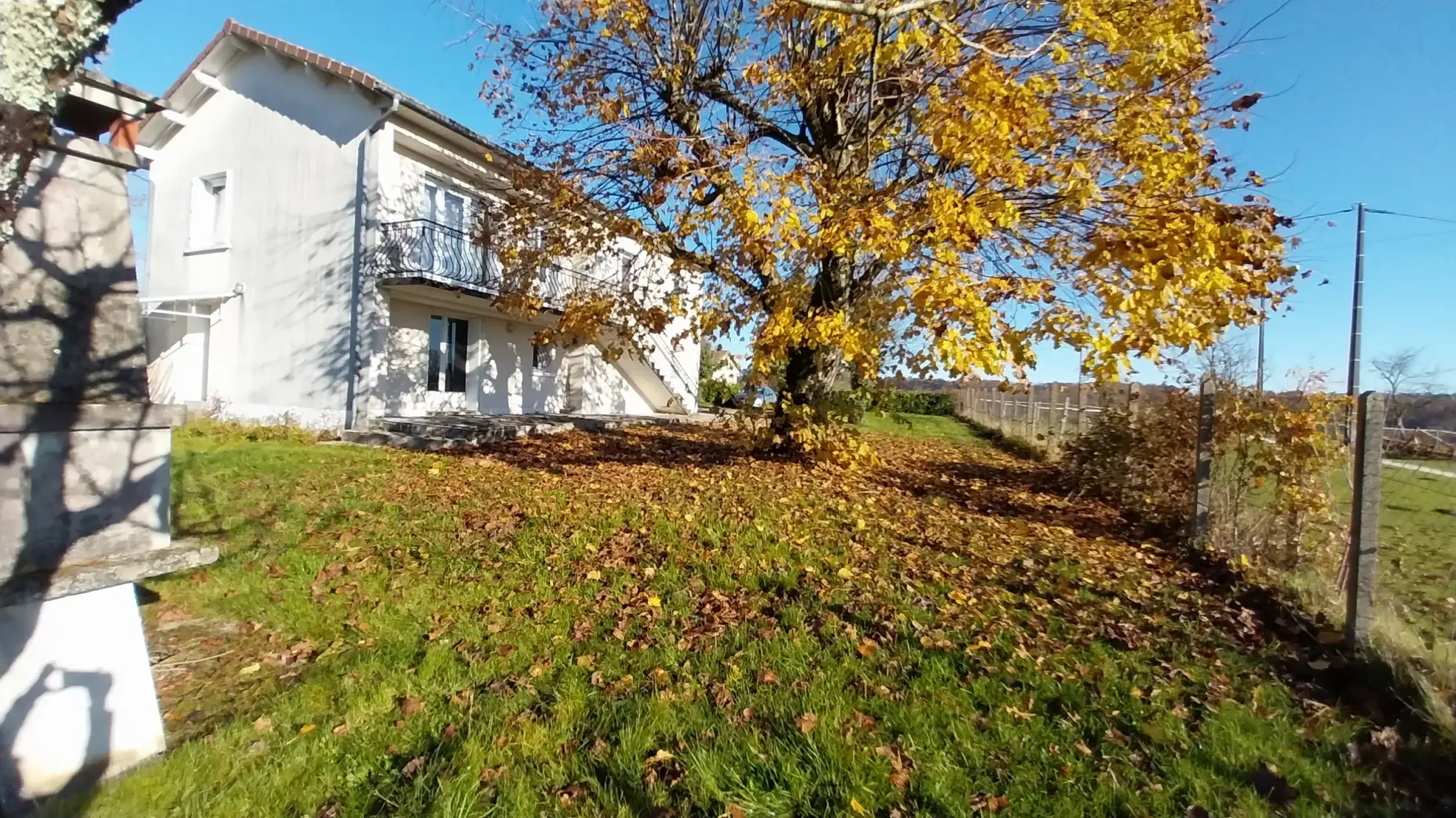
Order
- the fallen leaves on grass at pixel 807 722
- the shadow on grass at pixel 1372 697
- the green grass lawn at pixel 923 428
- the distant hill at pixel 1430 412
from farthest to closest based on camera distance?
the green grass lawn at pixel 923 428, the distant hill at pixel 1430 412, the fallen leaves on grass at pixel 807 722, the shadow on grass at pixel 1372 697

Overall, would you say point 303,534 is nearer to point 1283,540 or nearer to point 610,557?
point 610,557

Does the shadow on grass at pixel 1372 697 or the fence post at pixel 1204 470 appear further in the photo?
the fence post at pixel 1204 470

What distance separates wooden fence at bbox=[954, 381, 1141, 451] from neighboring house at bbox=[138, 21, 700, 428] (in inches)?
285

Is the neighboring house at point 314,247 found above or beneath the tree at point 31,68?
above

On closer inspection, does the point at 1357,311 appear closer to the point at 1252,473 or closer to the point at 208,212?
the point at 1252,473

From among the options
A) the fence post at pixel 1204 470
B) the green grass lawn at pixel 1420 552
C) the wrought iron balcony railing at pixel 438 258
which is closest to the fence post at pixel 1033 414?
the green grass lawn at pixel 1420 552

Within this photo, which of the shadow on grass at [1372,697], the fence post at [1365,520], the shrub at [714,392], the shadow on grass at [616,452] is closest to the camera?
the shadow on grass at [1372,697]

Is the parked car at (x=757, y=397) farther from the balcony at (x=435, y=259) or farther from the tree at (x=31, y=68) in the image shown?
the tree at (x=31, y=68)

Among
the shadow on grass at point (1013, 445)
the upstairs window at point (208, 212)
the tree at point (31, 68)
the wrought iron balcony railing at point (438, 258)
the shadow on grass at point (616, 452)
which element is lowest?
the shadow on grass at point (616, 452)

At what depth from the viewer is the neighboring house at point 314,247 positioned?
484 inches

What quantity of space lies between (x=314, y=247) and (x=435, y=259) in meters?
2.27

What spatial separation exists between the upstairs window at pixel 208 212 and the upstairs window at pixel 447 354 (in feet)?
15.1

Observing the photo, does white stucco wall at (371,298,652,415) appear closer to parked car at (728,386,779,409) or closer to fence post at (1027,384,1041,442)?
parked car at (728,386,779,409)

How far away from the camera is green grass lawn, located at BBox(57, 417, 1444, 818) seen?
2506 mm
